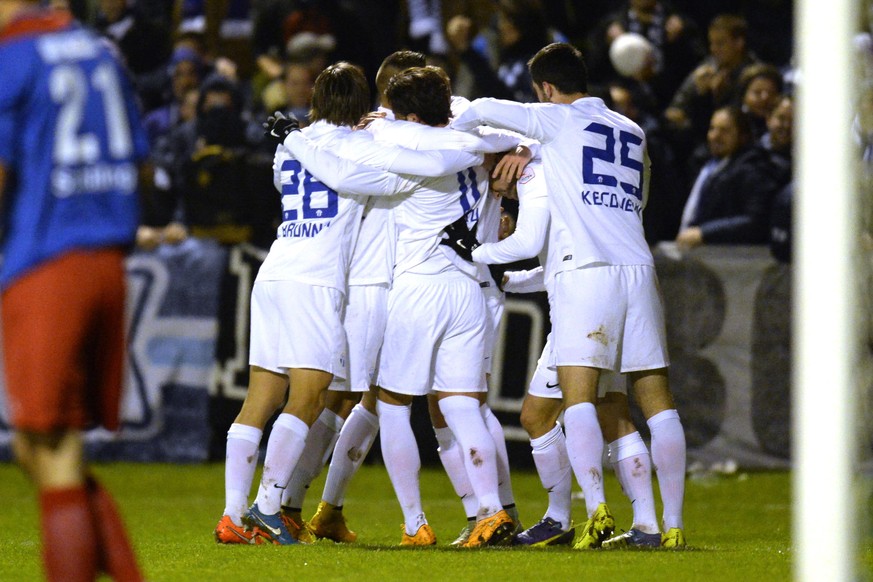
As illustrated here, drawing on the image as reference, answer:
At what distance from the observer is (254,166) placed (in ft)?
35.6

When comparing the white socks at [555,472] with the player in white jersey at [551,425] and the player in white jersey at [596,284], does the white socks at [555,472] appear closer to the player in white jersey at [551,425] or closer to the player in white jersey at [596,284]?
the player in white jersey at [551,425]

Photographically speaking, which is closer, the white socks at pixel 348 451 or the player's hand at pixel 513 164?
the player's hand at pixel 513 164

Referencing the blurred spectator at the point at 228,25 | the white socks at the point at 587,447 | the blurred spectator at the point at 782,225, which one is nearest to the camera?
the white socks at the point at 587,447

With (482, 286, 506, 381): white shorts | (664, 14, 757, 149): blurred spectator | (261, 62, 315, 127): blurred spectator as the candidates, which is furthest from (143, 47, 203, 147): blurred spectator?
(482, 286, 506, 381): white shorts

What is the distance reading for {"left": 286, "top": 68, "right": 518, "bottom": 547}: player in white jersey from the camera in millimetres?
6371

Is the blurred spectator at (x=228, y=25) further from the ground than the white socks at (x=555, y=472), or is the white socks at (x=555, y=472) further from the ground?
the blurred spectator at (x=228, y=25)

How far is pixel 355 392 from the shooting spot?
6.90m

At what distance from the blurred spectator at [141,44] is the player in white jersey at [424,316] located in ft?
27.7

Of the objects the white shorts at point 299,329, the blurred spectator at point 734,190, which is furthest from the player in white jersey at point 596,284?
the blurred spectator at point 734,190

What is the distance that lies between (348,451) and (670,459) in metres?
1.55

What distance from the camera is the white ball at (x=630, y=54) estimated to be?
11883mm

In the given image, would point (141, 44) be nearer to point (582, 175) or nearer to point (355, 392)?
point (355, 392)

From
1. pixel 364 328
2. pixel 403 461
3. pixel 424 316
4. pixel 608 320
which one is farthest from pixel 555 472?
pixel 364 328

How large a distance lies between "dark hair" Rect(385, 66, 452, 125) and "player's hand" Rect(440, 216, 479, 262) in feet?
1.60
